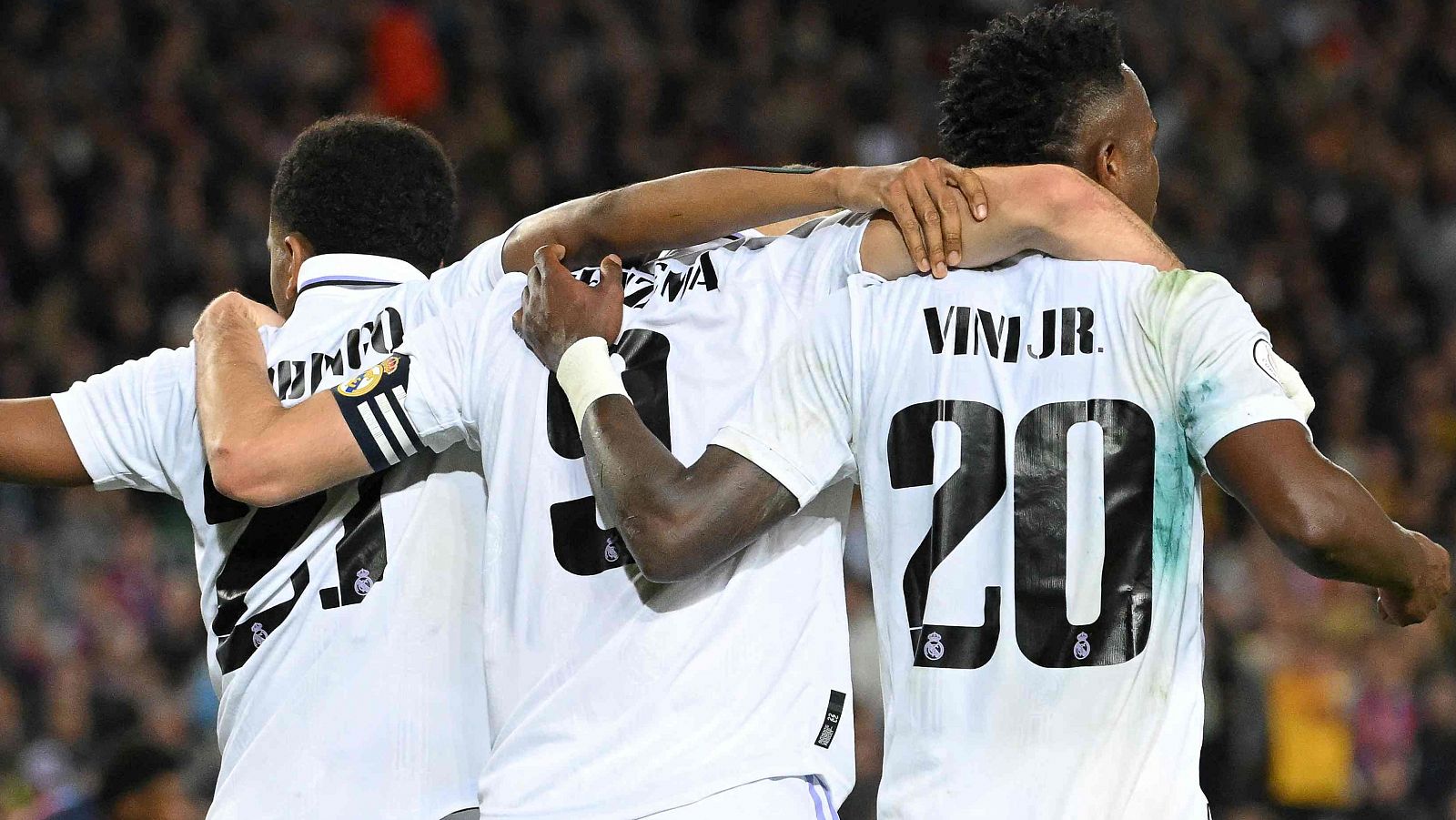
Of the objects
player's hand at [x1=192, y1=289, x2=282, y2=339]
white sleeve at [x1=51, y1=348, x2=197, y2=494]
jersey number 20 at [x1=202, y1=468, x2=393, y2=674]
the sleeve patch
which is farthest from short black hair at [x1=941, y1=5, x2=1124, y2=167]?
white sleeve at [x1=51, y1=348, x2=197, y2=494]

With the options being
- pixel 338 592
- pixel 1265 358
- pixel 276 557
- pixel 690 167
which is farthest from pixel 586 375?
pixel 690 167

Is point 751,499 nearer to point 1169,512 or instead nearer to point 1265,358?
point 1169,512

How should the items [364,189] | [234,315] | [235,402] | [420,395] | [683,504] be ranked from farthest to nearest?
[364,189], [234,315], [235,402], [420,395], [683,504]

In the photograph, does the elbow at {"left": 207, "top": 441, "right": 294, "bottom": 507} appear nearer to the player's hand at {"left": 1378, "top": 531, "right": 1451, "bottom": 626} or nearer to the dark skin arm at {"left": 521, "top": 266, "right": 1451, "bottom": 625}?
the dark skin arm at {"left": 521, "top": 266, "right": 1451, "bottom": 625}

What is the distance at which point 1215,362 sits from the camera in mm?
2480

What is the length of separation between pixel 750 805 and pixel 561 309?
0.93m

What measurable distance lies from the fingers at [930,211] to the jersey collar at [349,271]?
47.5 inches

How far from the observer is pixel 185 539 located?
8516 millimetres

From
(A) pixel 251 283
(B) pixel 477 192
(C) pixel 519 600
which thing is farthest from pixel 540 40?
(C) pixel 519 600

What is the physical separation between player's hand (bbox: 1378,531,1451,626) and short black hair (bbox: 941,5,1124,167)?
890 millimetres

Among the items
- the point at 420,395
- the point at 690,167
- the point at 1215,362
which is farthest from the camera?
the point at 690,167

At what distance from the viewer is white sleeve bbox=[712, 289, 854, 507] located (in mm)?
2680

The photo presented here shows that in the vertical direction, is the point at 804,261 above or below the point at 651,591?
above

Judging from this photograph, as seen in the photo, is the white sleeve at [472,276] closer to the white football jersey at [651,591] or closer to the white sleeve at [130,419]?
the white football jersey at [651,591]
